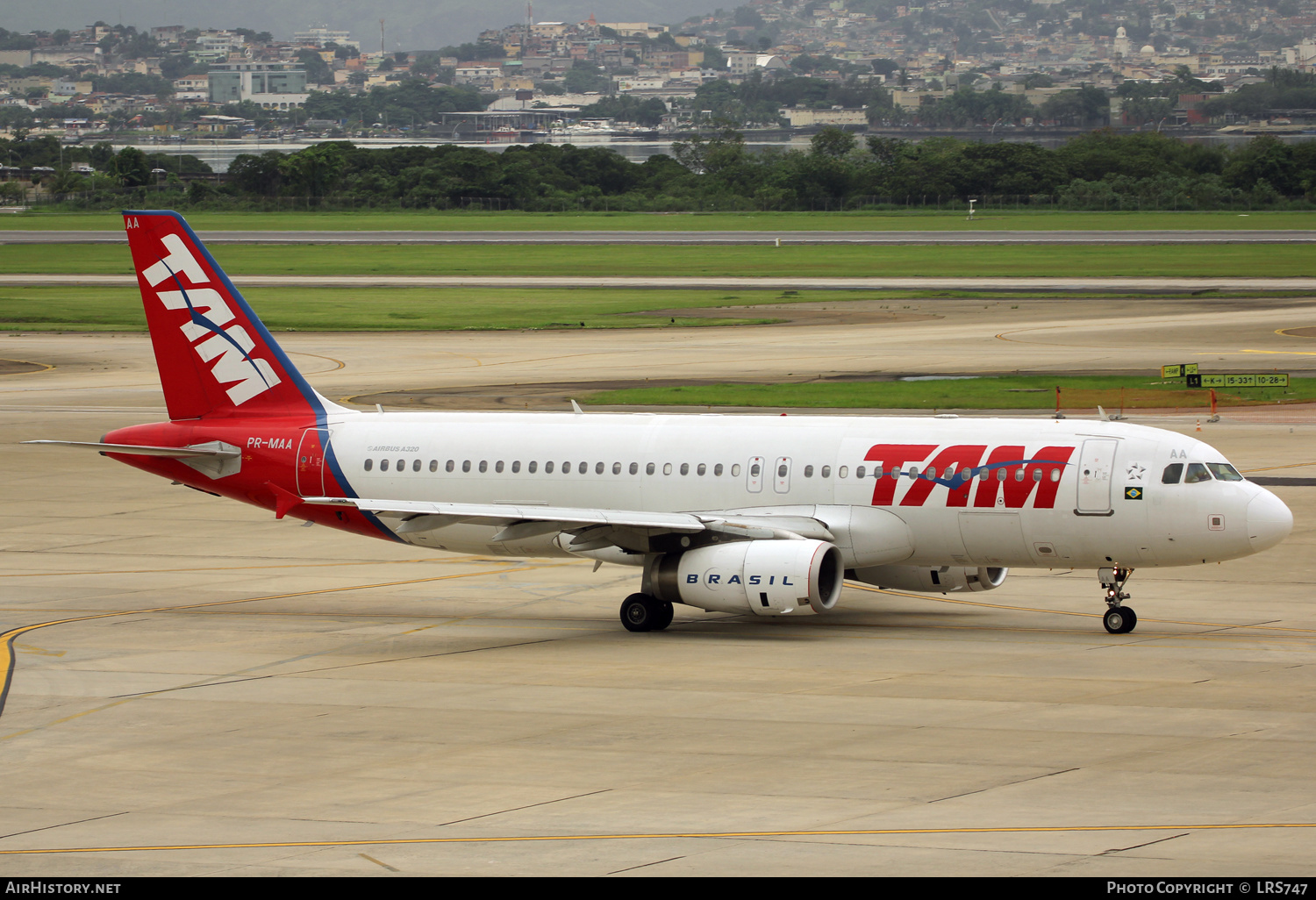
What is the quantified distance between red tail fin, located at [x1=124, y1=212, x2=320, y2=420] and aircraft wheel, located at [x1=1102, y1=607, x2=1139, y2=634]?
19078 mm

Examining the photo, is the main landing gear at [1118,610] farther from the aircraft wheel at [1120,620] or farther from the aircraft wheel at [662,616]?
the aircraft wheel at [662,616]

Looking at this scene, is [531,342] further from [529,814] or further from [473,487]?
[529,814]

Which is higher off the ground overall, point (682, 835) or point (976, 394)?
point (976, 394)

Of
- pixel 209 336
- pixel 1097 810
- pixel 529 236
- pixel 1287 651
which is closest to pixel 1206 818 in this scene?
pixel 1097 810

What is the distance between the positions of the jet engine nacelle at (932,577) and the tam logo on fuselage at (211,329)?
1508cm

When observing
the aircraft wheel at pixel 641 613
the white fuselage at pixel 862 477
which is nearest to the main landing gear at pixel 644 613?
the aircraft wheel at pixel 641 613

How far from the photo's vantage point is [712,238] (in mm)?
170000

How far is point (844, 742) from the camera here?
79.0ft

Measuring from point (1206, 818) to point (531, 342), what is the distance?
74.2m

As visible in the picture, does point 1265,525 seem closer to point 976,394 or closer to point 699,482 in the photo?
point 699,482

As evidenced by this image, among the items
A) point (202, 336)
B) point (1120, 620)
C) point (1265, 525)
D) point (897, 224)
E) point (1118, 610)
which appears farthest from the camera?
point (897, 224)

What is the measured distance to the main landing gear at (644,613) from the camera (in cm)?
3372

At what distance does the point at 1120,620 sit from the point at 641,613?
390 inches

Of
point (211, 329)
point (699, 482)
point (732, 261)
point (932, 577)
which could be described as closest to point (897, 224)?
point (732, 261)
